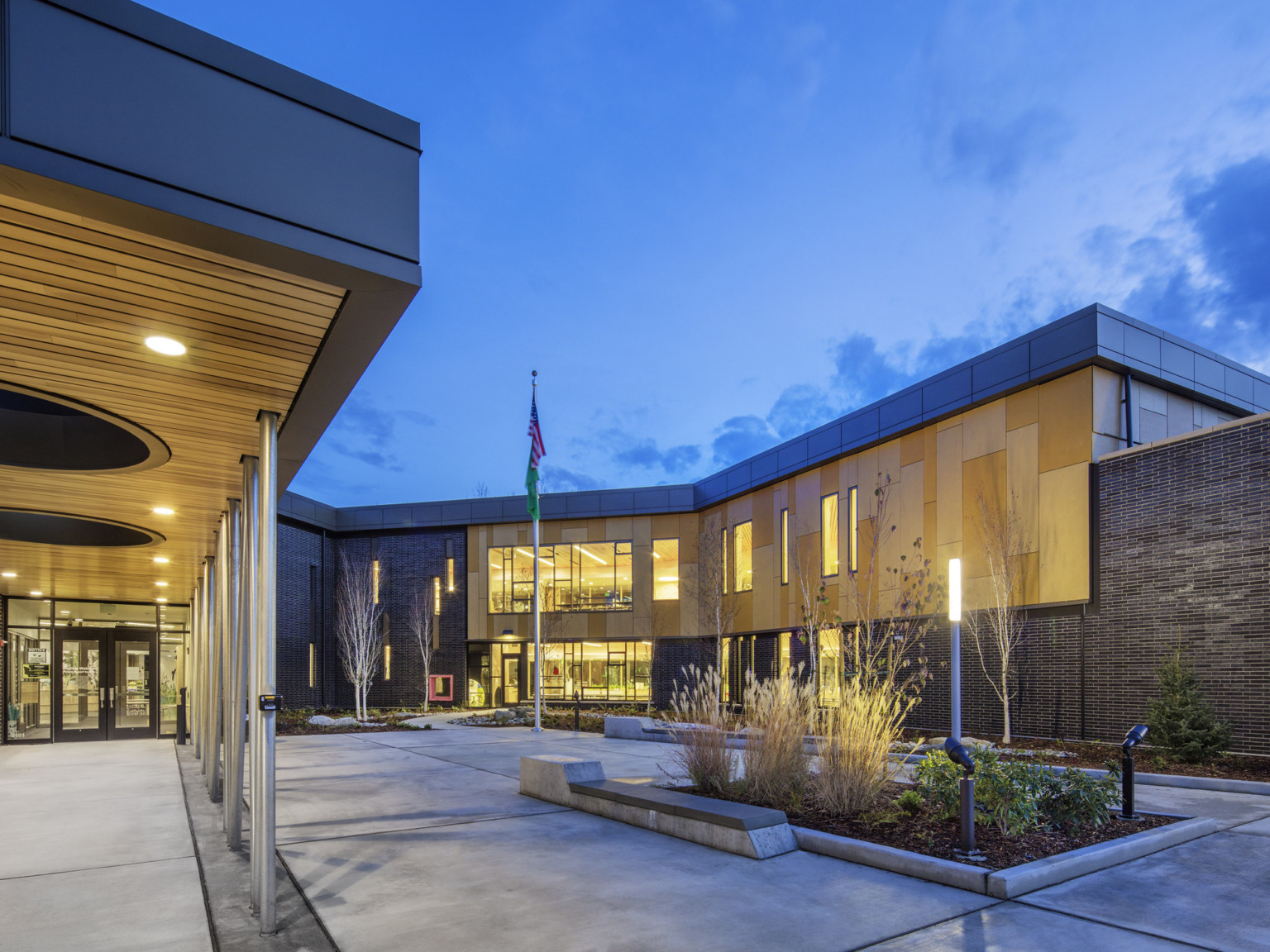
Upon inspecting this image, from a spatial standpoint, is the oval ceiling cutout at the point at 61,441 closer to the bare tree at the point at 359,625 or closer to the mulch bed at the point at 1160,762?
the mulch bed at the point at 1160,762

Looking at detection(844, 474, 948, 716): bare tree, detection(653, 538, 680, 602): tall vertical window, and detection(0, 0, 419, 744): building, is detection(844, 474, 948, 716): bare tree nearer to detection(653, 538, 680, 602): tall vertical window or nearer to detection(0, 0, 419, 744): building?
detection(653, 538, 680, 602): tall vertical window

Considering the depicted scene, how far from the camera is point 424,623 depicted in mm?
33562

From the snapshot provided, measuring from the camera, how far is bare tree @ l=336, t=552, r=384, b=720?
30.4 metres

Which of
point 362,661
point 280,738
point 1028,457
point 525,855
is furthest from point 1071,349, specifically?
point 362,661

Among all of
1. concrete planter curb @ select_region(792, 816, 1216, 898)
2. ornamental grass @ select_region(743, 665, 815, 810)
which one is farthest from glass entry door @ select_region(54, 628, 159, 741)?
concrete planter curb @ select_region(792, 816, 1216, 898)

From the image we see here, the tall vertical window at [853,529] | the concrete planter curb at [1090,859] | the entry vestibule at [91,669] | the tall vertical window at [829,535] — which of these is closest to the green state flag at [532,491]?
the tall vertical window at [829,535]

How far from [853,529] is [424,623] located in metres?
18.5

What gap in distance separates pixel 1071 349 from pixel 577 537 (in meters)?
20.8

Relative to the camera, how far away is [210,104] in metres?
4.28

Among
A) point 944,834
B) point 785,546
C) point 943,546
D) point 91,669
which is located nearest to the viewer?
point 944,834

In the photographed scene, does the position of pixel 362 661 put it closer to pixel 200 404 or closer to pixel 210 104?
pixel 200 404

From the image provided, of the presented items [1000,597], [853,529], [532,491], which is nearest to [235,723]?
[1000,597]

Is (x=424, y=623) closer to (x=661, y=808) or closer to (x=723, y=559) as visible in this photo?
(x=723, y=559)

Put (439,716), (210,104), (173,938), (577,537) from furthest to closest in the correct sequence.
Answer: (577,537) < (439,716) < (173,938) < (210,104)
